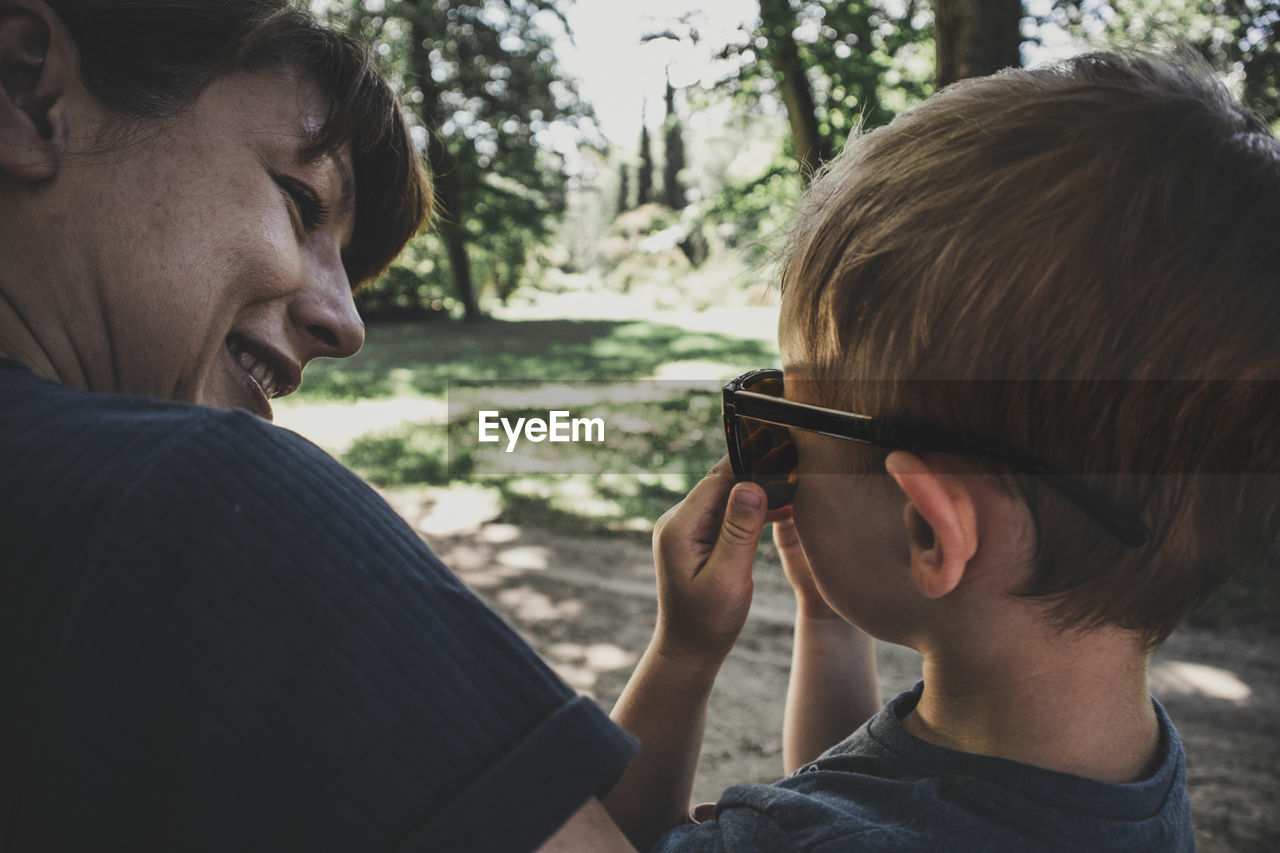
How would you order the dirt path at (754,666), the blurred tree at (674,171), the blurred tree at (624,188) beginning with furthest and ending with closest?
1. the blurred tree at (624,188)
2. the blurred tree at (674,171)
3. the dirt path at (754,666)

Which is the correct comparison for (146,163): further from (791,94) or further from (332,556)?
(791,94)

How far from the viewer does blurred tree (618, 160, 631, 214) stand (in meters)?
44.5

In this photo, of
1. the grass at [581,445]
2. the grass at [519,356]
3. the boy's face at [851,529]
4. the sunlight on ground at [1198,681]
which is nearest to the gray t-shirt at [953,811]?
the boy's face at [851,529]

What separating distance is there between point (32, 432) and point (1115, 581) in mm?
1252

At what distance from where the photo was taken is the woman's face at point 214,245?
1203 mm

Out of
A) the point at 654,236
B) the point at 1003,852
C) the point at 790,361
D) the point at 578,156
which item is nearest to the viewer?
the point at 1003,852

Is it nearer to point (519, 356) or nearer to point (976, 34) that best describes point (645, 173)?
point (519, 356)

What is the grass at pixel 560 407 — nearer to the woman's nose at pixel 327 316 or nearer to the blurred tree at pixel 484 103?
the woman's nose at pixel 327 316

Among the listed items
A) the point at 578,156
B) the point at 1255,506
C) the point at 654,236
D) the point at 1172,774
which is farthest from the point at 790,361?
the point at 578,156

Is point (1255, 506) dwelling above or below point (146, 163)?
below

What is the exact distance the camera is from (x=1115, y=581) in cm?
109

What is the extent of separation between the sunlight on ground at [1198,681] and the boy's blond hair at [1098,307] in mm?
2836

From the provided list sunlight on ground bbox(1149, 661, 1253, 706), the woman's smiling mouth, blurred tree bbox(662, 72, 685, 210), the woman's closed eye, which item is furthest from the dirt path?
blurred tree bbox(662, 72, 685, 210)

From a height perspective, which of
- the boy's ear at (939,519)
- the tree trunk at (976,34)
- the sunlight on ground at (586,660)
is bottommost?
the sunlight on ground at (586,660)
